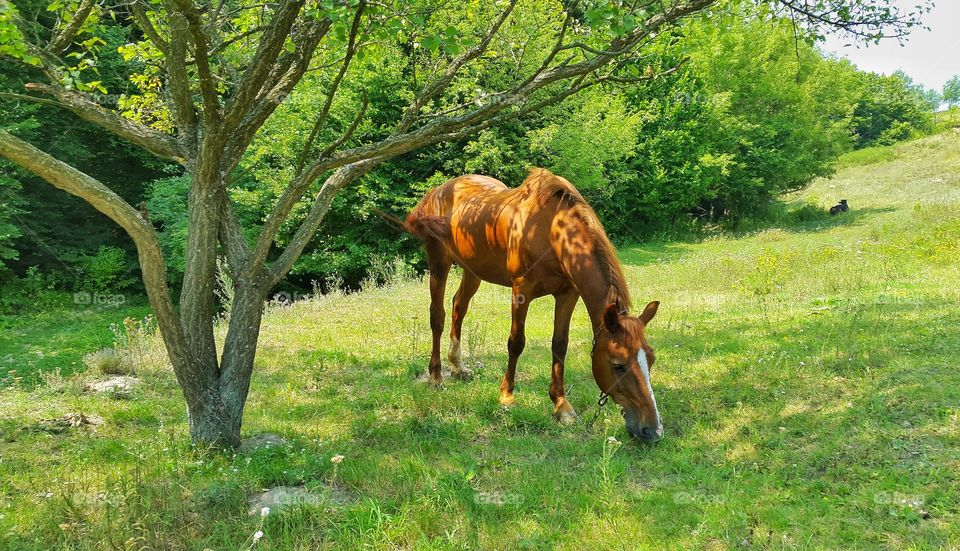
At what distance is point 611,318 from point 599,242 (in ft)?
2.70

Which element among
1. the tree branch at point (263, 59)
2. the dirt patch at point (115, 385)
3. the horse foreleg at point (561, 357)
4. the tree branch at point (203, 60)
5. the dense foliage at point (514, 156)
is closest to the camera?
the tree branch at point (203, 60)

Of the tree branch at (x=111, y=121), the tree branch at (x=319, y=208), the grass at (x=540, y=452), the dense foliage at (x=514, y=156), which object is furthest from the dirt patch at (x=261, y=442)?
the dense foliage at (x=514, y=156)

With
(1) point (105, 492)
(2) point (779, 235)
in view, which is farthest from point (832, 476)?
(2) point (779, 235)

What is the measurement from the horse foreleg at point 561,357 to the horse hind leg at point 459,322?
1.53 meters

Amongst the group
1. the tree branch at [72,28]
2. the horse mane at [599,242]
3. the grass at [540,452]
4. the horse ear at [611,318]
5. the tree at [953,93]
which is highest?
the tree at [953,93]

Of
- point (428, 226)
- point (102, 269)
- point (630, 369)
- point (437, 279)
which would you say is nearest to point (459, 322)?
point (437, 279)

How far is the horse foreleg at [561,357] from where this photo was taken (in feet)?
16.8

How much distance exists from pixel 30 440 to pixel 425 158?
1668cm

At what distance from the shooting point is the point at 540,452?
176 inches

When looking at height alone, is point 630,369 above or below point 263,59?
below

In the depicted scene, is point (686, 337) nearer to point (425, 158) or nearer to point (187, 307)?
point (187, 307)

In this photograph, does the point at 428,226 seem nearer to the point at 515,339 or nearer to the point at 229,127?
the point at 515,339

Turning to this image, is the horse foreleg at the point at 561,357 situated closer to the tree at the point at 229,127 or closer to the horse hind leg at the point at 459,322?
the horse hind leg at the point at 459,322

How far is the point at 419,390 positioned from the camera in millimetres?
5887
